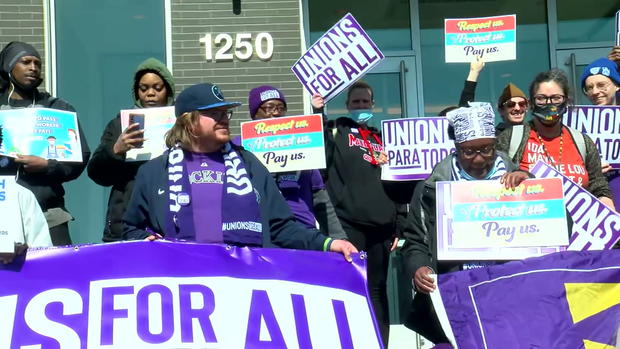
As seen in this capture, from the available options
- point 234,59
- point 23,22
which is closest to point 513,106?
point 234,59

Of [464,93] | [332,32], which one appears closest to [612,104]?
[464,93]

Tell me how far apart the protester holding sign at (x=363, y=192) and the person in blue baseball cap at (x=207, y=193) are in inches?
75.2

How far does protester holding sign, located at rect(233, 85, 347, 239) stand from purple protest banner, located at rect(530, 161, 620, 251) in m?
1.47

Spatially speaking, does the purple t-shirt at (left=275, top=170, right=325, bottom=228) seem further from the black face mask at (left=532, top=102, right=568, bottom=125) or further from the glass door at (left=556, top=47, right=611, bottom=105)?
the glass door at (left=556, top=47, right=611, bottom=105)

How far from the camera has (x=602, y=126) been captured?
7055mm

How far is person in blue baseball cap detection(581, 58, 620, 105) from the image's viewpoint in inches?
288

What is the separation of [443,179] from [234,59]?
14.3 ft

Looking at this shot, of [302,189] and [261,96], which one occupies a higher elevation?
[261,96]

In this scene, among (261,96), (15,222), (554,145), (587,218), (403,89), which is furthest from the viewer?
(403,89)

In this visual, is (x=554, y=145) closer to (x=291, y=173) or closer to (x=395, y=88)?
(x=291, y=173)

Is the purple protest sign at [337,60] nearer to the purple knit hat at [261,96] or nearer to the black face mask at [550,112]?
the purple knit hat at [261,96]

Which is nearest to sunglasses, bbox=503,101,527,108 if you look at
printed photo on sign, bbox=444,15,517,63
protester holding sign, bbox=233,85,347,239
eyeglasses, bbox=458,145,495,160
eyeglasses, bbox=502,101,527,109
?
eyeglasses, bbox=502,101,527,109

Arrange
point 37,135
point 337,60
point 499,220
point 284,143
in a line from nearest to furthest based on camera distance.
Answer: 1. point 499,220
2. point 37,135
3. point 284,143
4. point 337,60

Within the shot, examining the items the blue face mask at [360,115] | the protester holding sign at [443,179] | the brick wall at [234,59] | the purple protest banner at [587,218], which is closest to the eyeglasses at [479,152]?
the protester holding sign at [443,179]
